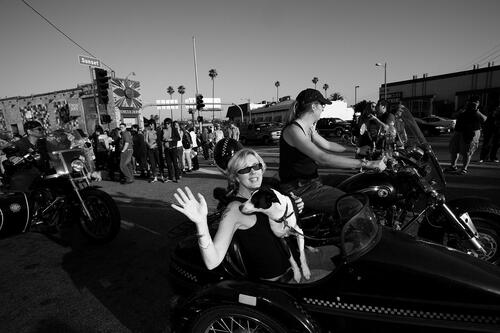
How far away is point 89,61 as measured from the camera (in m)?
10.5

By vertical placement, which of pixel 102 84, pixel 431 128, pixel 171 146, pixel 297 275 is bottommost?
pixel 431 128

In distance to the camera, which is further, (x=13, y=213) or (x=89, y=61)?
(x=89, y=61)

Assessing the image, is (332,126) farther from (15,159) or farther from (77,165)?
(15,159)

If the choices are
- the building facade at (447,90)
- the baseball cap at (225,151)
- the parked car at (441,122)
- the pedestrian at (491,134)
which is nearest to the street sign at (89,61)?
the baseball cap at (225,151)

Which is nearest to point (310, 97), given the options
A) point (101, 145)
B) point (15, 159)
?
point (15, 159)

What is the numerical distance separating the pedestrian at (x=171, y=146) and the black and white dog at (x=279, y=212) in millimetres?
7039

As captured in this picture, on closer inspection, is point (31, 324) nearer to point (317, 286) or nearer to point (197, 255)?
point (197, 255)

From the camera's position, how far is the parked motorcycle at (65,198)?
13.9 ft

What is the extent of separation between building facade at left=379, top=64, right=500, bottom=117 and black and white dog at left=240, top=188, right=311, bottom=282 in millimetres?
36185

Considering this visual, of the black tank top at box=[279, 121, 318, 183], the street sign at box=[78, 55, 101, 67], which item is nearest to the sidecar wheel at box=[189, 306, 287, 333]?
the black tank top at box=[279, 121, 318, 183]

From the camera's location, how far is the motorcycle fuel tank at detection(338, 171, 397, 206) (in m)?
2.88

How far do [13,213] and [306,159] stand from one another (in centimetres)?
399

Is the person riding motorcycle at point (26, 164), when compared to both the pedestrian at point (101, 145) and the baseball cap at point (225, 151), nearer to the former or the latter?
the baseball cap at point (225, 151)

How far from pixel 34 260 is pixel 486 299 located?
4912 millimetres
